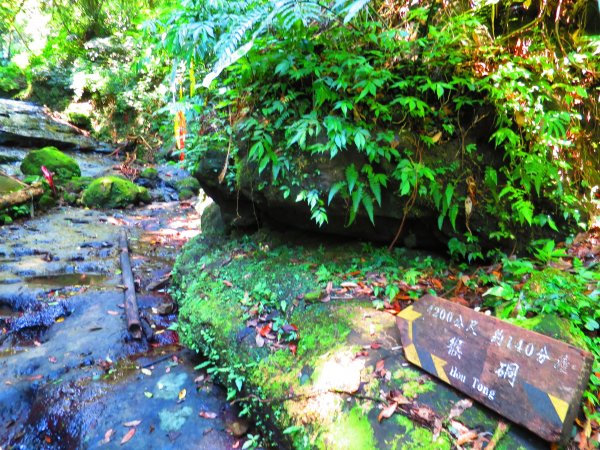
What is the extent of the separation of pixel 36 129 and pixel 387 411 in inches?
809

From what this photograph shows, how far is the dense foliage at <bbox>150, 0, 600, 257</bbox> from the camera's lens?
148 inches

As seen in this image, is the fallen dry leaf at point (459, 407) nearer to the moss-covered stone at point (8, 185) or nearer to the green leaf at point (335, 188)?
the green leaf at point (335, 188)

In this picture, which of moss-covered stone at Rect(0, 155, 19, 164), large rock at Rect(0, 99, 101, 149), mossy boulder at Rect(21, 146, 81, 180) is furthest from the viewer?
large rock at Rect(0, 99, 101, 149)

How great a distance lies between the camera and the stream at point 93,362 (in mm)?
3275

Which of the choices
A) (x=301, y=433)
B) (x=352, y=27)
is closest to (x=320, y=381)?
(x=301, y=433)

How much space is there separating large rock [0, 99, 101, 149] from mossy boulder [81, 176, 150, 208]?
297 inches

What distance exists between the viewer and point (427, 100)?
406 cm

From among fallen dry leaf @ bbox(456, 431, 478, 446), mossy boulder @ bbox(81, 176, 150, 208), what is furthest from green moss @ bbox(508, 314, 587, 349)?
mossy boulder @ bbox(81, 176, 150, 208)

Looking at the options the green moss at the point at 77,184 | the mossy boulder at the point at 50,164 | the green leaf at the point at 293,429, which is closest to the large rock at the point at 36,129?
the mossy boulder at the point at 50,164

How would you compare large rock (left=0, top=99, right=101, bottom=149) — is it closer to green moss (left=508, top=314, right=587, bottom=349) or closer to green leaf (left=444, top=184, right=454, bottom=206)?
green leaf (left=444, top=184, right=454, bottom=206)

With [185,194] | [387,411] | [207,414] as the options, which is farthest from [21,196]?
[387,411]

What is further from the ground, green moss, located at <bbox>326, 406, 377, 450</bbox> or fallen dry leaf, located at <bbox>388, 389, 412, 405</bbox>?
fallen dry leaf, located at <bbox>388, 389, 412, 405</bbox>

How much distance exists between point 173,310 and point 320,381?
321 cm

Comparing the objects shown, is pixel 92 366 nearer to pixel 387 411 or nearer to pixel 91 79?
pixel 387 411
